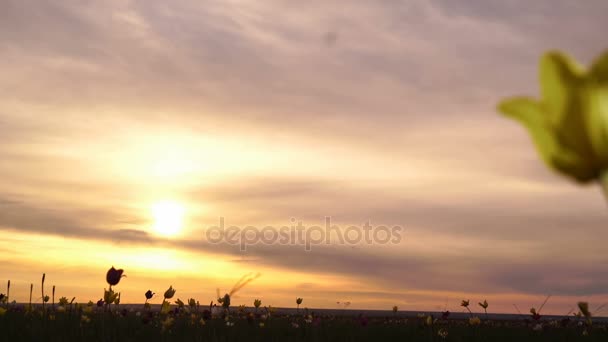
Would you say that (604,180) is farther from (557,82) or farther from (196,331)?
(196,331)

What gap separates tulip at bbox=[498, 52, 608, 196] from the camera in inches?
65.5

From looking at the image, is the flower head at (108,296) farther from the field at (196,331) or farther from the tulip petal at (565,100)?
the tulip petal at (565,100)

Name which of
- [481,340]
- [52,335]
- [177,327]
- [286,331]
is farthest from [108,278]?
[481,340]

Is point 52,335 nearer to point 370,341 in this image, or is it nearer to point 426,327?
point 370,341

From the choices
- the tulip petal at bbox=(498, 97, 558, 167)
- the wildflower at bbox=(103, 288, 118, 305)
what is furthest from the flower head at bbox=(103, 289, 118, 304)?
the tulip petal at bbox=(498, 97, 558, 167)

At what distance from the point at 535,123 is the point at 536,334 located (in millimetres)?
11006

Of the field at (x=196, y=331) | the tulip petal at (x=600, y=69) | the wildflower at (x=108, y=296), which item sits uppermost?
the tulip petal at (x=600, y=69)

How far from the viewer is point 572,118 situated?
1682 millimetres

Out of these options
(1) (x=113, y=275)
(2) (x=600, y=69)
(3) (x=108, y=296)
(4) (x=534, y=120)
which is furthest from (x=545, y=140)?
(3) (x=108, y=296)

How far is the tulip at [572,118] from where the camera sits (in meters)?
1.66

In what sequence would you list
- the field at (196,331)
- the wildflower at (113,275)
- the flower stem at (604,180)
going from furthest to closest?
the field at (196,331)
the wildflower at (113,275)
the flower stem at (604,180)

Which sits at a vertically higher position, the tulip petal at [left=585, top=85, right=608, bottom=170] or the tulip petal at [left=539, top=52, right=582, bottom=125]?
the tulip petal at [left=539, top=52, right=582, bottom=125]

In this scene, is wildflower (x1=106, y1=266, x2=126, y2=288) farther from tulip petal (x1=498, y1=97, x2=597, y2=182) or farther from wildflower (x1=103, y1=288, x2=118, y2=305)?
tulip petal (x1=498, y1=97, x2=597, y2=182)

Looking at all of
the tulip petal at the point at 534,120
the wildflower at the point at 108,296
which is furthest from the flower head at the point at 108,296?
the tulip petal at the point at 534,120
